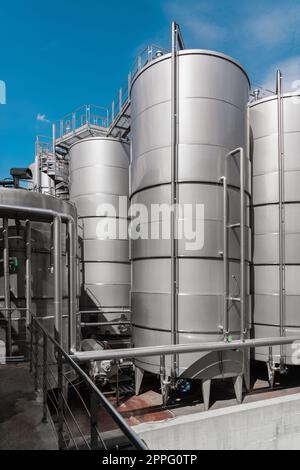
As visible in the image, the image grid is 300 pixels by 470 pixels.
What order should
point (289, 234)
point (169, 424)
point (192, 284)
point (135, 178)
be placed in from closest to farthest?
point (169, 424) < point (192, 284) < point (135, 178) < point (289, 234)

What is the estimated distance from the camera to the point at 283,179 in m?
8.60

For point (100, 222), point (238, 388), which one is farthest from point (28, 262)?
point (238, 388)

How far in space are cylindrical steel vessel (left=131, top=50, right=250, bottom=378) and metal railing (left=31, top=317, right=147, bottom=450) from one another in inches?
67.2

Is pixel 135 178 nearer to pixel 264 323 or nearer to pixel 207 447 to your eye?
pixel 264 323

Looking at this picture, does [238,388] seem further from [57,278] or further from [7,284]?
[7,284]

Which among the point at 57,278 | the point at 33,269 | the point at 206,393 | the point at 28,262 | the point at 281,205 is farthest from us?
the point at 281,205

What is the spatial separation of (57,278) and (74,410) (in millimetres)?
3269

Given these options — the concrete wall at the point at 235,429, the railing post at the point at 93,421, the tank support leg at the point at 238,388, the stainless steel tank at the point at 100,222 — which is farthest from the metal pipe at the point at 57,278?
the stainless steel tank at the point at 100,222

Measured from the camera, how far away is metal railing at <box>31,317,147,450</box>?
8.83 ft

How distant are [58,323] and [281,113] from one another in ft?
26.1

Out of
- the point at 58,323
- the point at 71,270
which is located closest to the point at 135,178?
the point at 71,270

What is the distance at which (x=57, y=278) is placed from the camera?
22.6ft

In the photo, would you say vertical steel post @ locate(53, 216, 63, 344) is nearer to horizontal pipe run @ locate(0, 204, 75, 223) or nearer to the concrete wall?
horizontal pipe run @ locate(0, 204, 75, 223)

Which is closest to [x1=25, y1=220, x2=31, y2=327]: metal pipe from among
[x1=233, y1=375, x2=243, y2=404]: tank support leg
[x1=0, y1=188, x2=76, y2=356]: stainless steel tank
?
[x1=0, y1=188, x2=76, y2=356]: stainless steel tank
